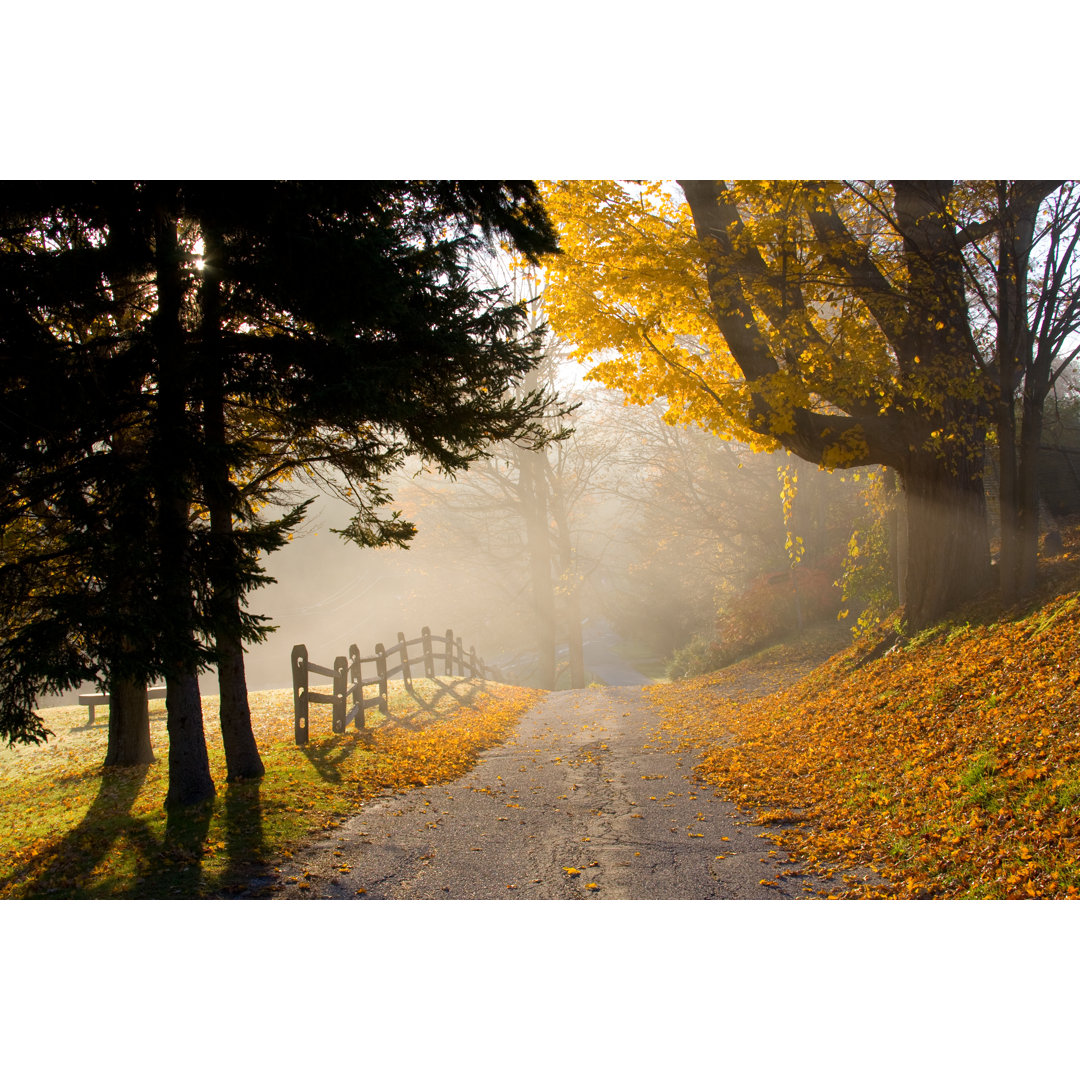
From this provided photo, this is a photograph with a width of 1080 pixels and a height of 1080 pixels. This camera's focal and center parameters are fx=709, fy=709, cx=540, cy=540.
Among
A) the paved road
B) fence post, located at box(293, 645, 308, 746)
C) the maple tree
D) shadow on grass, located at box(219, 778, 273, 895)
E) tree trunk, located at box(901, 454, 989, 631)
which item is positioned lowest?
the paved road

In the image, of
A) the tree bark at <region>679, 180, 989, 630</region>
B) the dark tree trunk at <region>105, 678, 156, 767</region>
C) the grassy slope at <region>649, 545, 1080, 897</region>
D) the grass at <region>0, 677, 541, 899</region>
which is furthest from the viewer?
the dark tree trunk at <region>105, 678, 156, 767</region>

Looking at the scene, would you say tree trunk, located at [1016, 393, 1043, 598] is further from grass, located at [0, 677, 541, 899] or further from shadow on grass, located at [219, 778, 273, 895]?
shadow on grass, located at [219, 778, 273, 895]

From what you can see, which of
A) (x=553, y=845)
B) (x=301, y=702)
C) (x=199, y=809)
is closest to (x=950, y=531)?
(x=553, y=845)

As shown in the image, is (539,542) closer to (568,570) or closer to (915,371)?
(568,570)

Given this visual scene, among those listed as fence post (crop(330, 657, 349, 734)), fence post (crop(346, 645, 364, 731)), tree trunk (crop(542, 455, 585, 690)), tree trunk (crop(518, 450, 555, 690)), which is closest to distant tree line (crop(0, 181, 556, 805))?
fence post (crop(330, 657, 349, 734))

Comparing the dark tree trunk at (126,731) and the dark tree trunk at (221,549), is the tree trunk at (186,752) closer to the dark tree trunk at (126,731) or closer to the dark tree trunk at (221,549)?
the dark tree trunk at (221,549)

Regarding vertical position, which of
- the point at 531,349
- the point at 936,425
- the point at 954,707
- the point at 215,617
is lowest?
the point at 954,707

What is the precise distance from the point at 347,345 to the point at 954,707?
577cm

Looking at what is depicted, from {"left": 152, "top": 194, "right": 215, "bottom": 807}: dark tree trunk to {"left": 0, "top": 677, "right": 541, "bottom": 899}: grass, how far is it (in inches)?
15.8

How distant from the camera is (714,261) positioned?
7906mm

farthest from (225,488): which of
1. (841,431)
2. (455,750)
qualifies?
(841,431)

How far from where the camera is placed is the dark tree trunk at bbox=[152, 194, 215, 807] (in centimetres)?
489

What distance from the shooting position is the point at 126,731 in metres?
8.34

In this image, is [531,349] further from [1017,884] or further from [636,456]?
[636,456]
